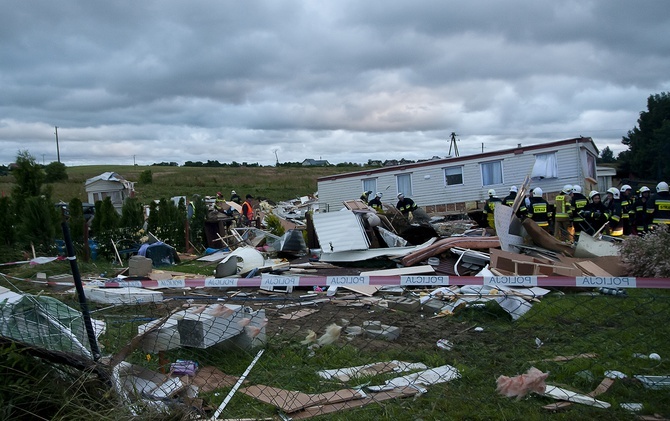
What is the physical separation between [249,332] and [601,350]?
3.32 m

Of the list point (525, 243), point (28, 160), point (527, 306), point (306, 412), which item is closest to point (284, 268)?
point (525, 243)

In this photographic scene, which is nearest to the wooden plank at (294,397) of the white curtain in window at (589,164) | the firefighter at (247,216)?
the firefighter at (247,216)

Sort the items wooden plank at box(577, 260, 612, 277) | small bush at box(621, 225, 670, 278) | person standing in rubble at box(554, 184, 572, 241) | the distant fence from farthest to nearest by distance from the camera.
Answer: person standing in rubble at box(554, 184, 572, 241), wooden plank at box(577, 260, 612, 277), small bush at box(621, 225, 670, 278), the distant fence

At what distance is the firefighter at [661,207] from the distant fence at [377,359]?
5.70 meters

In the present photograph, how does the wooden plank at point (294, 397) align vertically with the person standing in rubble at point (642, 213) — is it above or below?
below

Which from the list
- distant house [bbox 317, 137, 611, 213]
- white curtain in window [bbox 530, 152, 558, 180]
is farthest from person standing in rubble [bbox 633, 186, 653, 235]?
white curtain in window [bbox 530, 152, 558, 180]

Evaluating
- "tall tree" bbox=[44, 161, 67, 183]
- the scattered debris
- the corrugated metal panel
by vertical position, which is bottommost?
the scattered debris

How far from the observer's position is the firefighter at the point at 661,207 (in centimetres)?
1154

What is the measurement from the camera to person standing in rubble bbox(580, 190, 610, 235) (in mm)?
13695

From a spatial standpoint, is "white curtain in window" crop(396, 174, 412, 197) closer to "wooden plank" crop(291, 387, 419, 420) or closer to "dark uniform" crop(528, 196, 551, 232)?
"dark uniform" crop(528, 196, 551, 232)

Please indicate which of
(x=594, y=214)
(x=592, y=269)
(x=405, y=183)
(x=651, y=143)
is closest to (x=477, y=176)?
(x=405, y=183)

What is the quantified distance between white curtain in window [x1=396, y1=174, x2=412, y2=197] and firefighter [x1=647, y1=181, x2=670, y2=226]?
49.1 ft

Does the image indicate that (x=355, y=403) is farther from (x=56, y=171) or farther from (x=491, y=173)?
(x=56, y=171)

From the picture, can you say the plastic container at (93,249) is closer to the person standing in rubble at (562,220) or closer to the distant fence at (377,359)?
the distant fence at (377,359)
